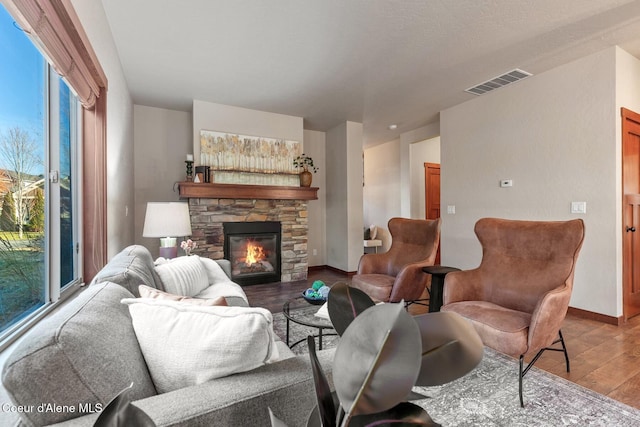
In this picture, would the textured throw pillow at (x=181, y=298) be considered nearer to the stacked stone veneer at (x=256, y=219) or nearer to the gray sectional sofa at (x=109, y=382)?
the gray sectional sofa at (x=109, y=382)

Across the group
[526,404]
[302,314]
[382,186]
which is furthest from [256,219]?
[526,404]

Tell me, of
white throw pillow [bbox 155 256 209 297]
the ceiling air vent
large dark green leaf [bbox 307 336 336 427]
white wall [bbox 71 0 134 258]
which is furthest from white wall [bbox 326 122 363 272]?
large dark green leaf [bbox 307 336 336 427]

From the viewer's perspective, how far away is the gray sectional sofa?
2.16ft

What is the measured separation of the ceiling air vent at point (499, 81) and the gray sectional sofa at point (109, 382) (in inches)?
147

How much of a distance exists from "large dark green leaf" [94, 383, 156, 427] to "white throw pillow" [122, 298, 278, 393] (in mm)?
475

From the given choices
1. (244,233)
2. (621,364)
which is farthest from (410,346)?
(244,233)

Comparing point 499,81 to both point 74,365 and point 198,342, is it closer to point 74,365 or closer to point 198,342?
point 198,342

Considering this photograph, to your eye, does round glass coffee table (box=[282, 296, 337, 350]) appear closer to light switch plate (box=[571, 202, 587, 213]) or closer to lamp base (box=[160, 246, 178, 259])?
lamp base (box=[160, 246, 178, 259])

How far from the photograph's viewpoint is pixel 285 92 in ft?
12.6

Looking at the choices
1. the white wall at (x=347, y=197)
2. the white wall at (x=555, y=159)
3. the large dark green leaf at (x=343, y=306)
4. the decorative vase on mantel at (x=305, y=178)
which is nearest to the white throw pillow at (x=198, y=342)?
the large dark green leaf at (x=343, y=306)

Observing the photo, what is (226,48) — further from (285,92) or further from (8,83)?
(8,83)

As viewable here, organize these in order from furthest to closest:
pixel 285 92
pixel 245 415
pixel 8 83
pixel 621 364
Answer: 1. pixel 285 92
2. pixel 621 364
3. pixel 8 83
4. pixel 245 415

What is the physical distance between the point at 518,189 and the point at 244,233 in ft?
11.8

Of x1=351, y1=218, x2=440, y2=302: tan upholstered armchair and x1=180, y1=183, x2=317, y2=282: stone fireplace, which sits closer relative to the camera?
x1=351, y1=218, x2=440, y2=302: tan upholstered armchair
